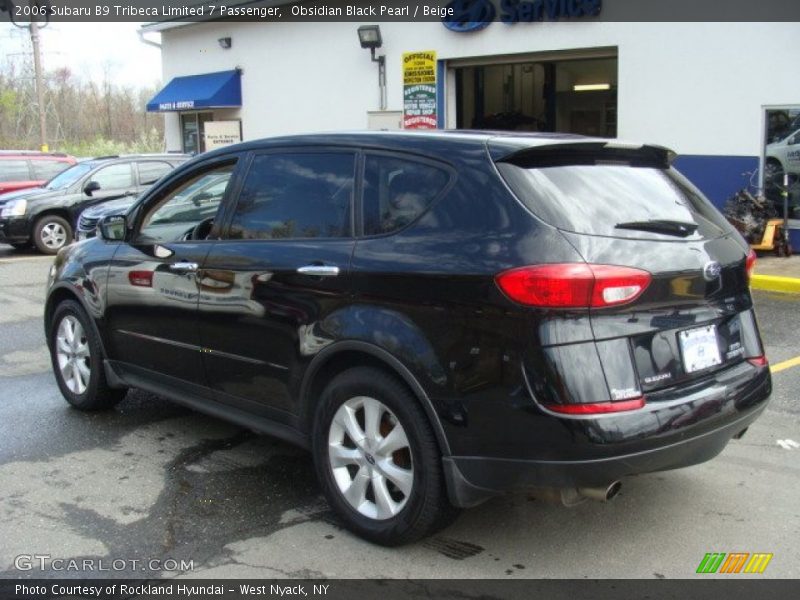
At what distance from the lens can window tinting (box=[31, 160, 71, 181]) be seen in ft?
54.8

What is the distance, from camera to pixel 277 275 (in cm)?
385

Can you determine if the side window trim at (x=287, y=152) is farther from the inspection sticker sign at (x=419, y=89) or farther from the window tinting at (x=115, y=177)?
the inspection sticker sign at (x=419, y=89)

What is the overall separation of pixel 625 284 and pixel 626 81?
1047 centimetres

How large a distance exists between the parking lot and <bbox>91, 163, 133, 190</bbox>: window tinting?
9320 millimetres

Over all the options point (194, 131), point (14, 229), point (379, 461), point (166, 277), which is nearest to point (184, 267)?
point (166, 277)

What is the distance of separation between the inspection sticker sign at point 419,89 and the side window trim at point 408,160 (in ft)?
38.4

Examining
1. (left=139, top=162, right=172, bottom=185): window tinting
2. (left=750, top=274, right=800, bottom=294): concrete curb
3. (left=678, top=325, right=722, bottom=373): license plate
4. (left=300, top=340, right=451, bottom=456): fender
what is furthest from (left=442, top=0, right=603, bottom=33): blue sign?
(left=300, top=340, right=451, bottom=456): fender

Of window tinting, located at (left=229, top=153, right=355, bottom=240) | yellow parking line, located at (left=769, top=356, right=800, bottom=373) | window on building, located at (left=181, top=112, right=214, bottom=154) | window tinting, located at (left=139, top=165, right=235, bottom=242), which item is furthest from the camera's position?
window on building, located at (left=181, top=112, right=214, bottom=154)

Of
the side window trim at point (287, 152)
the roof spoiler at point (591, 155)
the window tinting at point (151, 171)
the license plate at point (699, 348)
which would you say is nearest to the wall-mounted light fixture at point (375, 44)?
the window tinting at point (151, 171)

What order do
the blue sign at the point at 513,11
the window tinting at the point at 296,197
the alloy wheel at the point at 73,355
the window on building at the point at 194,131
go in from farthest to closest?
the window on building at the point at 194,131 < the blue sign at the point at 513,11 < the alloy wheel at the point at 73,355 < the window tinting at the point at 296,197

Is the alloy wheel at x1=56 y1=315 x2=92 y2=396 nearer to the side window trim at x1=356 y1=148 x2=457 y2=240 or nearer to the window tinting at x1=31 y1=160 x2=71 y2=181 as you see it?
the side window trim at x1=356 y1=148 x2=457 y2=240

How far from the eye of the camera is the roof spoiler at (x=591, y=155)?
132 inches

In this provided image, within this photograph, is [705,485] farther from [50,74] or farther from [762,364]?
[50,74]

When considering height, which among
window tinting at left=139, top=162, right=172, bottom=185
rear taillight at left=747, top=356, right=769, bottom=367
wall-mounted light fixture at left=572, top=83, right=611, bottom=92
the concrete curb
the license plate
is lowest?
the concrete curb
